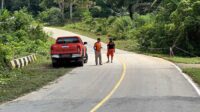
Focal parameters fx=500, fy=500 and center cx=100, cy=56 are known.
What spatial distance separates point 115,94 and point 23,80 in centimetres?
686

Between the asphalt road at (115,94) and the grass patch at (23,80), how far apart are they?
1.74 ft

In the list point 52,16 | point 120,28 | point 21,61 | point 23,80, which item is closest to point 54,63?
point 21,61

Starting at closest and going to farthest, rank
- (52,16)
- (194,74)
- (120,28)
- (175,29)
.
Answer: (194,74), (175,29), (120,28), (52,16)

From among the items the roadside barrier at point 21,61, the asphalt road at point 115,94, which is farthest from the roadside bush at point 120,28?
the asphalt road at point 115,94

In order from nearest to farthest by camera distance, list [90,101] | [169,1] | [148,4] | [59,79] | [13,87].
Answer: [90,101] → [13,87] → [59,79] → [169,1] → [148,4]

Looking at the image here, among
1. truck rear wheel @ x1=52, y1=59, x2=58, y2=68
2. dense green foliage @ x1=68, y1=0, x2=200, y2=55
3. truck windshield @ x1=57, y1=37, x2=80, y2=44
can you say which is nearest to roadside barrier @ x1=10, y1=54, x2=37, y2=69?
truck rear wheel @ x1=52, y1=59, x2=58, y2=68

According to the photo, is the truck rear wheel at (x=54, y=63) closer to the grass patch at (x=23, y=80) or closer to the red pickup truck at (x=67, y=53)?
the red pickup truck at (x=67, y=53)

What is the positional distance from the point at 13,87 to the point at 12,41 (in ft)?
63.1

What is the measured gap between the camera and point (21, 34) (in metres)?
43.5

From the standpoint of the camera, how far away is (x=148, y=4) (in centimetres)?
9244

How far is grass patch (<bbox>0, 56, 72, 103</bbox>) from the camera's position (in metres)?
19.6

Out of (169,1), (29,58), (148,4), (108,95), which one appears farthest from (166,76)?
(148,4)

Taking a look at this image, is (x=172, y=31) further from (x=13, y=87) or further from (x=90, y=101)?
(x=90, y=101)

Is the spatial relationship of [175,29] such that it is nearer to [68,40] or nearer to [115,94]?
[68,40]
